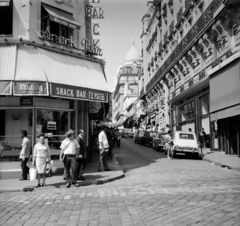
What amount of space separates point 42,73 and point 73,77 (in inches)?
71.1

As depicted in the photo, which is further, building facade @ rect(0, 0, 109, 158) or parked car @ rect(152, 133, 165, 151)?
parked car @ rect(152, 133, 165, 151)

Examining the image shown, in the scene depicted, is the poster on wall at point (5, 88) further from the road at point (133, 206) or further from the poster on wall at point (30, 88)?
the road at point (133, 206)

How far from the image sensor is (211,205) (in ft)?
22.5

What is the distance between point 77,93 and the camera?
14.6 m

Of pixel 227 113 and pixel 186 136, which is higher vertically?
pixel 227 113

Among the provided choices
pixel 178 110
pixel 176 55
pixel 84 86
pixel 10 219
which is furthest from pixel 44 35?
pixel 178 110

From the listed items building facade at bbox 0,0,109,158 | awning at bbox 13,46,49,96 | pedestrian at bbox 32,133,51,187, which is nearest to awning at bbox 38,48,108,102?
building facade at bbox 0,0,109,158

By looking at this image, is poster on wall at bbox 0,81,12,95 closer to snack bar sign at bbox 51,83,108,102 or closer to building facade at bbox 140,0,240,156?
snack bar sign at bbox 51,83,108,102

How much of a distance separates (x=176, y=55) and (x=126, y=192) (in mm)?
27352

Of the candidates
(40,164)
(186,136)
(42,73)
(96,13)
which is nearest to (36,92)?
(42,73)

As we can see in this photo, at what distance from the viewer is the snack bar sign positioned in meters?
13.6

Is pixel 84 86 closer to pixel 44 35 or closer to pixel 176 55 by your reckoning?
pixel 44 35

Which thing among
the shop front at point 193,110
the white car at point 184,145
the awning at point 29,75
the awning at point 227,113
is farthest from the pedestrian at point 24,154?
the shop front at point 193,110

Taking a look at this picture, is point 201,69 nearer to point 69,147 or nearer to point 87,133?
point 87,133
